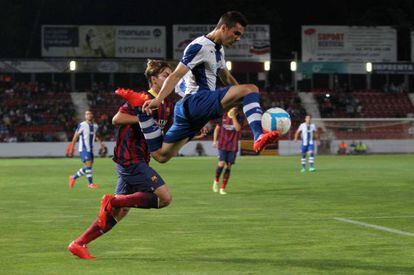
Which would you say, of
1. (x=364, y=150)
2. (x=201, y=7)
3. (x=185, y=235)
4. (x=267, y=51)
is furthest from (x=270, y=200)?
(x=201, y=7)

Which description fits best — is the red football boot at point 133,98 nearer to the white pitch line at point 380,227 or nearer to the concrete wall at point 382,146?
the white pitch line at point 380,227

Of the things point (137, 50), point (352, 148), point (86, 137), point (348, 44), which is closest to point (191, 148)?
point (352, 148)

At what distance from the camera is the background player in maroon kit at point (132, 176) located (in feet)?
32.1

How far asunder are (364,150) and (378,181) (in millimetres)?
27358

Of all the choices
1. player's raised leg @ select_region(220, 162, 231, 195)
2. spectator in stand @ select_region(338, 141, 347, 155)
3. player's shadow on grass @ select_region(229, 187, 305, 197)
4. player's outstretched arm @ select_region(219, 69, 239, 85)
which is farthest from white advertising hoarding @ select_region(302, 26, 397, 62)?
player's outstretched arm @ select_region(219, 69, 239, 85)

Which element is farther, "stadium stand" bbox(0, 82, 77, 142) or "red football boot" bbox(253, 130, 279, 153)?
"stadium stand" bbox(0, 82, 77, 142)

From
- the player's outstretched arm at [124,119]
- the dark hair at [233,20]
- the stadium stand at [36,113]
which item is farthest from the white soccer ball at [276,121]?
the stadium stand at [36,113]

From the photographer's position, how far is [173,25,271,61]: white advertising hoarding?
62000 mm

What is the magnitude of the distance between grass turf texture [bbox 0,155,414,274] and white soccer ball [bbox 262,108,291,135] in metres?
1.58

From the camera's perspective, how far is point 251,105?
9.59m

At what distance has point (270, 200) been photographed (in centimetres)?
1916

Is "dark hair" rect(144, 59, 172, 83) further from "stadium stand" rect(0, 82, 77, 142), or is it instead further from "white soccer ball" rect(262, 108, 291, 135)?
"stadium stand" rect(0, 82, 77, 142)

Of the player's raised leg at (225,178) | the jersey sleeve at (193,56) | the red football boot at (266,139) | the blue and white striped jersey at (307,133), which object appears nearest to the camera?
the red football boot at (266,139)

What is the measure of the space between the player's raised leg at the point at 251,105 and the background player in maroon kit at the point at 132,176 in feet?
3.01
